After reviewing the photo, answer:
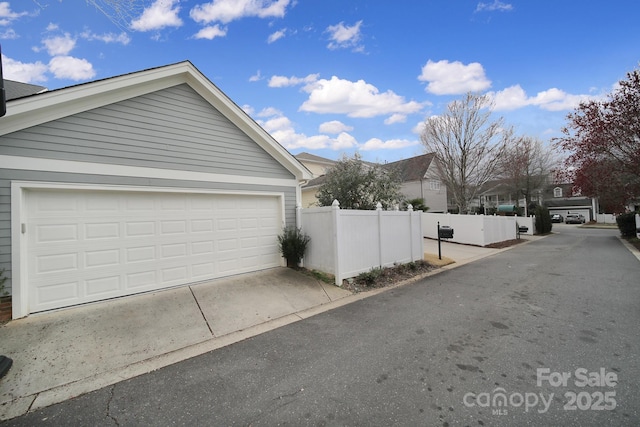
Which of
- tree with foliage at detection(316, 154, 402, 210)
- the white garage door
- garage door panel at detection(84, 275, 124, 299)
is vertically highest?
tree with foliage at detection(316, 154, 402, 210)

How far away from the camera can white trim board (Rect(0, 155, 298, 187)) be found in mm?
4676

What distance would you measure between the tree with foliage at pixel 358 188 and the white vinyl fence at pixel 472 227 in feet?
23.2

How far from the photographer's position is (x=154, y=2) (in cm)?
439

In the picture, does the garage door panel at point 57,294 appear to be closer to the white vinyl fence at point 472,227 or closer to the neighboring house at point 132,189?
the neighboring house at point 132,189

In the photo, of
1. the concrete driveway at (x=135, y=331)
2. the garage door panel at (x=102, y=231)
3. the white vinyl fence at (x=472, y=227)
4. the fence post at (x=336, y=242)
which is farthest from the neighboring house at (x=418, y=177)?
the garage door panel at (x=102, y=231)

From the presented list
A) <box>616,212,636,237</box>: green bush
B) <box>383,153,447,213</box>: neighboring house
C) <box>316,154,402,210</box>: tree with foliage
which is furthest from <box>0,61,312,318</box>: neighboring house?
<box>616,212,636,237</box>: green bush

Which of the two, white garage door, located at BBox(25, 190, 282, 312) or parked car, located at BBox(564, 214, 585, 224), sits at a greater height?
white garage door, located at BBox(25, 190, 282, 312)

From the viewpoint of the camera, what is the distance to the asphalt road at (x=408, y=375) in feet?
8.20

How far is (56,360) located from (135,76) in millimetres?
5362

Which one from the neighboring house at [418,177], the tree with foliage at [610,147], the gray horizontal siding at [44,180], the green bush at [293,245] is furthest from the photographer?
the neighboring house at [418,177]

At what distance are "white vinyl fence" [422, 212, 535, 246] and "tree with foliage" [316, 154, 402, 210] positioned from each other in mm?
7065

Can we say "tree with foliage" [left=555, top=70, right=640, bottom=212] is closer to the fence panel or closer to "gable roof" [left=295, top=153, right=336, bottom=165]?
the fence panel

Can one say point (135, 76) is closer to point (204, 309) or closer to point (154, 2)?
point (154, 2)

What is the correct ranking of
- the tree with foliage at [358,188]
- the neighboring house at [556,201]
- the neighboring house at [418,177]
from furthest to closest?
the neighboring house at [556,201], the neighboring house at [418,177], the tree with foliage at [358,188]
